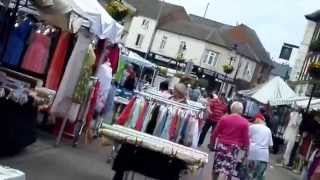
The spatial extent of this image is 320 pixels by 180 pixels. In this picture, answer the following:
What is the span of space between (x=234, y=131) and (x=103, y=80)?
10.1 ft

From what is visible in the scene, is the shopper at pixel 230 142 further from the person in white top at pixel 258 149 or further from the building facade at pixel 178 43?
the building facade at pixel 178 43

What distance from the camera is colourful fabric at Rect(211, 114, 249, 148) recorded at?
12906 millimetres

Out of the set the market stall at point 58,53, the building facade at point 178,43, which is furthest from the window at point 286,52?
the market stall at point 58,53

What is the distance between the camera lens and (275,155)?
3475 centimetres

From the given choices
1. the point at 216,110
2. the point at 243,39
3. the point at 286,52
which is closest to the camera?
the point at 216,110

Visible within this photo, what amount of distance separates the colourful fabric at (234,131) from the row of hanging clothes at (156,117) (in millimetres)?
710

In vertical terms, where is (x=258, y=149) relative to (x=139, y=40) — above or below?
below

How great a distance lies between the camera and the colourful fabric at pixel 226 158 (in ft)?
42.8

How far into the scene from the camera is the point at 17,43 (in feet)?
40.9

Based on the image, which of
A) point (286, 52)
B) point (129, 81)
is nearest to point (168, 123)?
point (129, 81)

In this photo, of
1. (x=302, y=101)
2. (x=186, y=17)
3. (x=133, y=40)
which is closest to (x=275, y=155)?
(x=302, y=101)

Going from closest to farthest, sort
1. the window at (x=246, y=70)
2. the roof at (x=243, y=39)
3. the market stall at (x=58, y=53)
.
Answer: the market stall at (x=58, y=53), the roof at (x=243, y=39), the window at (x=246, y=70)

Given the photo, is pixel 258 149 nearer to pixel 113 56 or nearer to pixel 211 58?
pixel 113 56

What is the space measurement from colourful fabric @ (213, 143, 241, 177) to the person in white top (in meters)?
0.58
